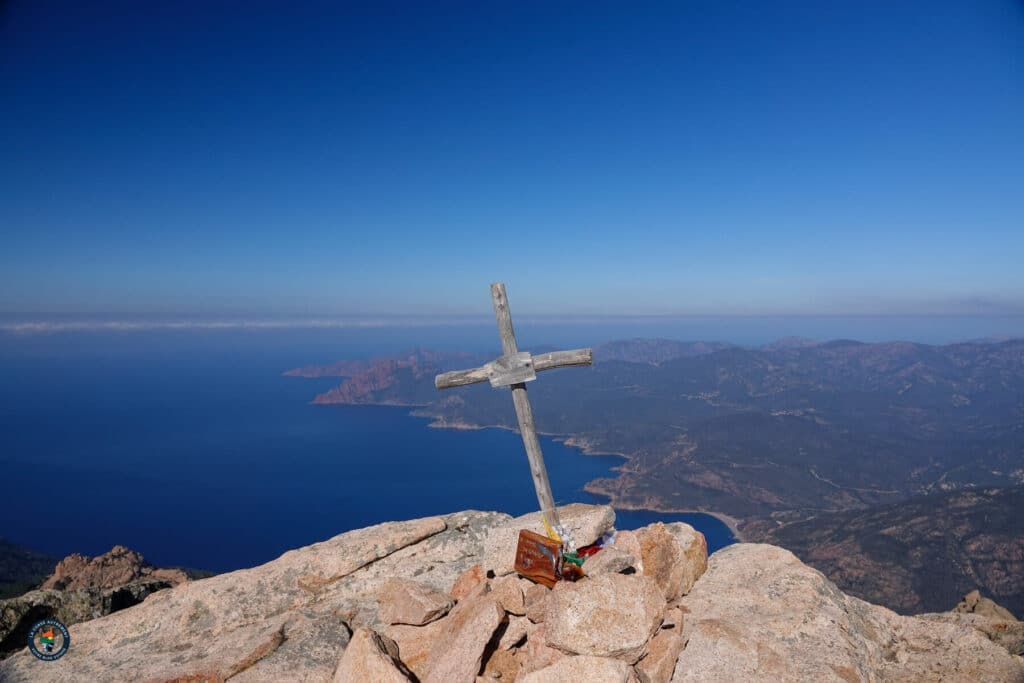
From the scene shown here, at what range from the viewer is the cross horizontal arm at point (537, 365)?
1077cm

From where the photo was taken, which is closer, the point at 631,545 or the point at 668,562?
the point at 668,562

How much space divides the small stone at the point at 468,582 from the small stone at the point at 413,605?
0.44 m

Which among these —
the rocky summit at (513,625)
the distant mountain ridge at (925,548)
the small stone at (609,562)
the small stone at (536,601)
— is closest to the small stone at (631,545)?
the rocky summit at (513,625)

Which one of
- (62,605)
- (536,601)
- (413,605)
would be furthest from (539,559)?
(62,605)

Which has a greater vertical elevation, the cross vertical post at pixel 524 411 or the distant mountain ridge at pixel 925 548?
the cross vertical post at pixel 524 411

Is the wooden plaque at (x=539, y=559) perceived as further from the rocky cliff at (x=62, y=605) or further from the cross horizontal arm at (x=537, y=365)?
the rocky cliff at (x=62, y=605)

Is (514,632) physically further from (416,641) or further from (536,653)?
(416,641)

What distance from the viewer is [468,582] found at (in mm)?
9578

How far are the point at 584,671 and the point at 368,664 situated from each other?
10.5 feet

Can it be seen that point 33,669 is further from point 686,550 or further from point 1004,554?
point 1004,554

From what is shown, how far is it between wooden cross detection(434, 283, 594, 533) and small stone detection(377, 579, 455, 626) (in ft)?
9.06

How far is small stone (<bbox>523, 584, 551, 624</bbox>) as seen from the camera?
7617 mm

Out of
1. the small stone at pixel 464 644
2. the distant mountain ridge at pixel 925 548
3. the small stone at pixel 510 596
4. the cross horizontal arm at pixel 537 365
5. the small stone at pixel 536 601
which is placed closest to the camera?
the small stone at pixel 464 644

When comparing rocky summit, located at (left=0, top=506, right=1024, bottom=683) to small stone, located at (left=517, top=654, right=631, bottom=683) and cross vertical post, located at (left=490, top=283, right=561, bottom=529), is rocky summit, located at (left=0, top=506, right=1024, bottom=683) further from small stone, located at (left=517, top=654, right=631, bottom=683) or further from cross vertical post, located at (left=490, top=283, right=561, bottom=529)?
cross vertical post, located at (left=490, top=283, right=561, bottom=529)
